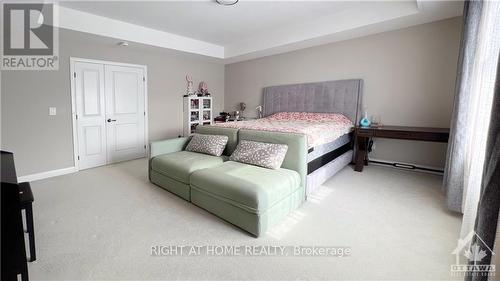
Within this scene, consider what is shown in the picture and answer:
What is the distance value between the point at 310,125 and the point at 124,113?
355 centimetres

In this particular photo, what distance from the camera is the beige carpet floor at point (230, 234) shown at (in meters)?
1.68

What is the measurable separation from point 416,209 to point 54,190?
14.6 ft

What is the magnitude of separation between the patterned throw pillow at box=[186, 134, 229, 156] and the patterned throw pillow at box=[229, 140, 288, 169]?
348 mm

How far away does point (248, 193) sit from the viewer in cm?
206

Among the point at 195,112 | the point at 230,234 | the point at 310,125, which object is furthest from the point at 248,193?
the point at 195,112

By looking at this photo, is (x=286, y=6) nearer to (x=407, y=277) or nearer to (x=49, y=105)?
(x=407, y=277)

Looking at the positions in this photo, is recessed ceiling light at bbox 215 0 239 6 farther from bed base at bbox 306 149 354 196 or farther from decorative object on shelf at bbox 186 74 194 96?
decorative object on shelf at bbox 186 74 194 96

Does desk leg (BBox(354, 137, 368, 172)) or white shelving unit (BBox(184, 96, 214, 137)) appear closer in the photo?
desk leg (BBox(354, 137, 368, 172))

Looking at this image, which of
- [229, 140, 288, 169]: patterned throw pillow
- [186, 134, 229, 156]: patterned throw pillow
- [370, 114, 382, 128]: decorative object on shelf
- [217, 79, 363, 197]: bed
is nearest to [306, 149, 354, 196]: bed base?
[217, 79, 363, 197]: bed

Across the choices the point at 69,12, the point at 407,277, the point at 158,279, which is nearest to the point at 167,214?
the point at 158,279

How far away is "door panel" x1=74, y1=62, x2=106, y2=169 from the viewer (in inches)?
158

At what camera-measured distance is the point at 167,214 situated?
2494 mm

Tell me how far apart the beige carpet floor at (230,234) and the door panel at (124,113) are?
55.7 inches

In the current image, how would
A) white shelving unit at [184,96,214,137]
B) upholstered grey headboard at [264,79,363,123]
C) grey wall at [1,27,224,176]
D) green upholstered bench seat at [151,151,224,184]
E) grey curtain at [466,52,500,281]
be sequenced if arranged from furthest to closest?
white shelving unit at [184,96,214,137] → upholstered grey headboard at [264,79,363,123] → grey wall at [1,27,224,176] → green upholstered bench seat at [151,151,224,184] → grey curtain at [466,52,500,281]
